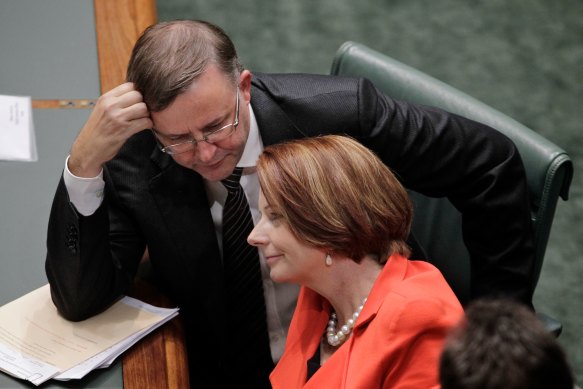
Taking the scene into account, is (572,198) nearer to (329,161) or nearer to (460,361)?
(329,161)

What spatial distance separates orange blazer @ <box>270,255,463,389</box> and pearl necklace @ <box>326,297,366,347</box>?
47 mm

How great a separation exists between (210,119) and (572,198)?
2017 millimetres

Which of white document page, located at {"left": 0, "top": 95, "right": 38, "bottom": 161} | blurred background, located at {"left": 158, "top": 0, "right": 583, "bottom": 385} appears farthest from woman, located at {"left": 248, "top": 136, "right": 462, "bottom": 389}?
blurred background, located at {"left": 158, "top": 0, "right": 583, "bottom": 385}

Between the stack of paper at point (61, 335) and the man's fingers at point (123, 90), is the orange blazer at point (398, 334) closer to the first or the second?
the stack of paper at point (61, 335)

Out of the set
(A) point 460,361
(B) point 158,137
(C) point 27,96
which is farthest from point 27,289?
(A) point 460,361

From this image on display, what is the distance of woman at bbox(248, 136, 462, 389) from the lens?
5.05 feet

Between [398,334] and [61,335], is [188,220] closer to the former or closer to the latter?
[61,335]

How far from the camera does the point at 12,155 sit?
2303 mm

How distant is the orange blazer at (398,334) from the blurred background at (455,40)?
2.09 metres

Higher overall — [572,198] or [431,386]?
[431,386]

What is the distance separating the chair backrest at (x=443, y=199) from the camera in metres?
1.92

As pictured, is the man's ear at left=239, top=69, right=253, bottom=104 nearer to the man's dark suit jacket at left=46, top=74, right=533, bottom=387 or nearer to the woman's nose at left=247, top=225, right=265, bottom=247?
the man's dark suit jacket at left=46, top=74, right=533, bottom=387

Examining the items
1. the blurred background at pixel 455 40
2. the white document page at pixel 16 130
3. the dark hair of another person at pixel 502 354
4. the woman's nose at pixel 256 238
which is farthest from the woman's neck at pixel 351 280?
the blurred background at pixel 455 40

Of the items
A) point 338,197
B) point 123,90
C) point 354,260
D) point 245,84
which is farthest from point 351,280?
point 123,90
